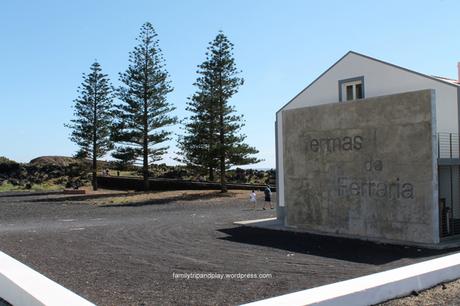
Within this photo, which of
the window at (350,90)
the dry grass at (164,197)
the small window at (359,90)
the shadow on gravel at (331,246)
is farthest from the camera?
the dry grass at (164,197)

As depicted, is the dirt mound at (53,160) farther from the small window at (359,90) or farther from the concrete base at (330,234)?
the small window at (359,90)

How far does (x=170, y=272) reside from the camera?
8547 millimetres

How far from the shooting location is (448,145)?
1398cm

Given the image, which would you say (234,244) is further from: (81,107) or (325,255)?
(81,107)

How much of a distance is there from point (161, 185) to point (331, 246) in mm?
26096

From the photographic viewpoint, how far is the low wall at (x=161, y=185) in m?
34.1

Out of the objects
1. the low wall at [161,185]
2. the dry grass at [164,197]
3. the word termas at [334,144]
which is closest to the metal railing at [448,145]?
the word termas at [334,144]

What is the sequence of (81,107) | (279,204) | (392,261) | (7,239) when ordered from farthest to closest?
(81,107) → (279,204) → (7,239) → (392,261)

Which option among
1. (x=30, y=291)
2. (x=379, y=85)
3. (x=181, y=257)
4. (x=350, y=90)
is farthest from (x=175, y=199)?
(x=30, y=291)

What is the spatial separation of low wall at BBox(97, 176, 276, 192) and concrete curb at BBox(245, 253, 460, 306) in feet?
80.5

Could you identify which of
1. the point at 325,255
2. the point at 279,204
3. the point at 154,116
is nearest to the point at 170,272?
the point at 325,255

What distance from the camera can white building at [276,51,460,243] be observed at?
45.5 feet

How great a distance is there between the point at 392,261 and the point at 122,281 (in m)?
5.46

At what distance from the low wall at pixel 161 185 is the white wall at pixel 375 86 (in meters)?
14.0
